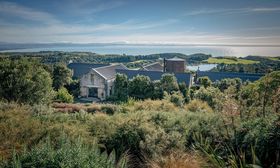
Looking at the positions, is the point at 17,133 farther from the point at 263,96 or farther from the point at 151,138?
the point at 263,96

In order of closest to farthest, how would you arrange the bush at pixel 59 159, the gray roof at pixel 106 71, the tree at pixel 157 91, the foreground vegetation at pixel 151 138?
1. the bush at pixel 59 159
2. the foreground vegetation at pixel 151 138
3. the tree at pixel 157 91
4. the gray roof at pixel 106 71

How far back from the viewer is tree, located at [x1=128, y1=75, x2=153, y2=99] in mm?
23188

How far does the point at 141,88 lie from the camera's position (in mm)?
23297

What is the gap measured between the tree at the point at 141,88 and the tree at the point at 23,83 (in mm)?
8745

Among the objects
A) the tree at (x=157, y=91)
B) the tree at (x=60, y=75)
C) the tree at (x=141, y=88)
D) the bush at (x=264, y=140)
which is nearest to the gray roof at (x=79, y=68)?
the tree at (x=60, y=75)

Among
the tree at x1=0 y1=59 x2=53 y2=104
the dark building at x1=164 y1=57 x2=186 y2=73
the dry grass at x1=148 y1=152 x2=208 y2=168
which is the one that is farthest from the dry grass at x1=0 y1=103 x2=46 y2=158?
the dark building at x1=164 y1=57 x2=186 y2=73

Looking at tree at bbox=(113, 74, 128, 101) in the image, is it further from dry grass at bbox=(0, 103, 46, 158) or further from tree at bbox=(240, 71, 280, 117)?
dry grass at bbox=(0, 103, 46, 158)

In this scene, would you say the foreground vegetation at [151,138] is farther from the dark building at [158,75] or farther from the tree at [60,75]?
the tree at [60,75]

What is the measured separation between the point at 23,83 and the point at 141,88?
10391 millimetres

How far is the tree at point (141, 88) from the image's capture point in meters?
23.2

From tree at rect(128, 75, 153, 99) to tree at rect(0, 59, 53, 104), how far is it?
874cm

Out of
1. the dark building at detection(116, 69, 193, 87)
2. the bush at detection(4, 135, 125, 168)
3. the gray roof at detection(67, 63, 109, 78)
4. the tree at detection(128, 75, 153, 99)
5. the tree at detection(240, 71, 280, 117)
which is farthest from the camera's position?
the gray roof at detection(67, 63, 109, 78)

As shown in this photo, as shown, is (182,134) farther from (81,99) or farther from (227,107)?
(81,99)

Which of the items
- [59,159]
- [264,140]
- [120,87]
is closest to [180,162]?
[264,140]
